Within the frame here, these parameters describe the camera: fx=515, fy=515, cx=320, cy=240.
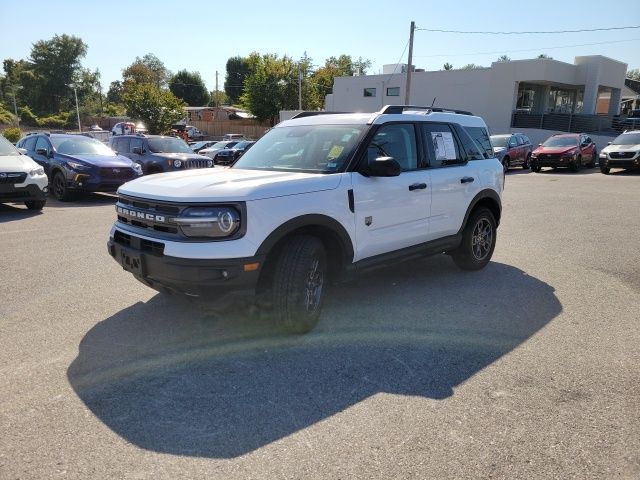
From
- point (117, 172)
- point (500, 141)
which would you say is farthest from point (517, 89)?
point (117, 172)

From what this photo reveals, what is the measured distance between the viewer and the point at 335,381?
3545 mm

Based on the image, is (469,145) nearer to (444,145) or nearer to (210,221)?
(444,145)

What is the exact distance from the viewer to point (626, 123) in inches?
1344

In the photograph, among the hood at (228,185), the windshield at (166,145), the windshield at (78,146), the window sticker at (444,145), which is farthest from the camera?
the windshield at (166,145)

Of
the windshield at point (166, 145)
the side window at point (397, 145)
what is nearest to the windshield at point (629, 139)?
the windshield at point (166, 145)

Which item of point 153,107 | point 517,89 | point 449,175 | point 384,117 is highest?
point 517,89

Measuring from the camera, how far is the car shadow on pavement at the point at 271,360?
3.05 meters

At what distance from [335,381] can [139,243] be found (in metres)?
1.86

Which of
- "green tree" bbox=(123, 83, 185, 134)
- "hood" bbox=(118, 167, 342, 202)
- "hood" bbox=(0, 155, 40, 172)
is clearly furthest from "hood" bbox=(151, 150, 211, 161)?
"green tree" bbox=(123, 83, 185, 134)

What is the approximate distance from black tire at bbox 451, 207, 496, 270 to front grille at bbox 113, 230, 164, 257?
365 cm

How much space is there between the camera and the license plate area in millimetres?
3956

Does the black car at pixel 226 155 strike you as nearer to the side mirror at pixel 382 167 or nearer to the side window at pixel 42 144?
the side window at pixel 42 144

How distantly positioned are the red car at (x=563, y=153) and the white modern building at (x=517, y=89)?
33.2 feet

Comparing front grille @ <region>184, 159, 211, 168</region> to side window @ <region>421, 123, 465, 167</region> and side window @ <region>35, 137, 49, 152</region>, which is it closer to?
side window @ <region>35, 137, 49, 152</region>
